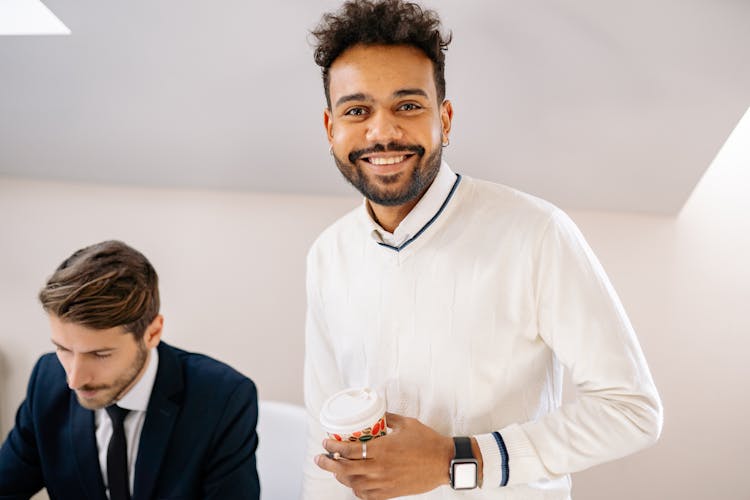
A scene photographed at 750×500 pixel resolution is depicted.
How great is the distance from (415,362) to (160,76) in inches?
39.7

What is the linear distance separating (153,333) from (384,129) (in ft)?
2.20

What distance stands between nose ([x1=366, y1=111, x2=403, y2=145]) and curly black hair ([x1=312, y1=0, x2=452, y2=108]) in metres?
0.12

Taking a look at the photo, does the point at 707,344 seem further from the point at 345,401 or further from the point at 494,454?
the point at 345,401

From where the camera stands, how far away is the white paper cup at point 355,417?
1038mm

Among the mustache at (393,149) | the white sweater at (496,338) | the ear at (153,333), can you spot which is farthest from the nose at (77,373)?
the mustache at (393,149)

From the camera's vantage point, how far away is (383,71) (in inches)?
44.7

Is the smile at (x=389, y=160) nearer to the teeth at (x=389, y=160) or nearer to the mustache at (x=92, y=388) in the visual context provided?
the teeth at (x=389, y=160)

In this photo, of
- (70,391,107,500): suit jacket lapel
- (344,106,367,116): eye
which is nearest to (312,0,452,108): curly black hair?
(344,106,367,116): eye

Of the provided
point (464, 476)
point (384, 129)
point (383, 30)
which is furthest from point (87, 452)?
point (383, 30)

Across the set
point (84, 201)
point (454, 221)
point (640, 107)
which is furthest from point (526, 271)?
point (84, 201)

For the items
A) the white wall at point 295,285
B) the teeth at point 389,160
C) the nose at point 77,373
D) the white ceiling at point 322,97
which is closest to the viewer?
the teeth at point 389,160

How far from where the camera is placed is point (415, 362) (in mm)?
1196

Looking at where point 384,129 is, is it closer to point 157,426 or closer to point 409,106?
point 409,106

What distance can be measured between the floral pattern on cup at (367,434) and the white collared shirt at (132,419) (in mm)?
530
